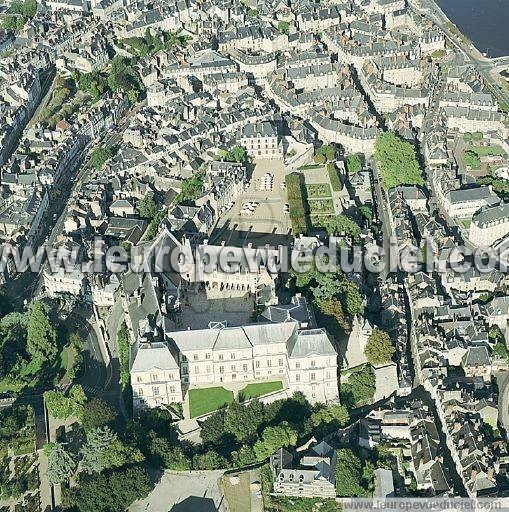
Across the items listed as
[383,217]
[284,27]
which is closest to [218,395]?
[383,217]

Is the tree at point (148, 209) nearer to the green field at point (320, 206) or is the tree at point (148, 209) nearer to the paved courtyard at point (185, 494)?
the green field at point (320, 206)

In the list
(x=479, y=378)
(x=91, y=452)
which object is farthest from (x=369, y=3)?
(x=91, y=452)

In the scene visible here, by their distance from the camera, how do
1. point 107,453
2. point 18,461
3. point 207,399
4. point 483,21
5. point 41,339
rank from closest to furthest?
point 107,453 → point 18,461 → point 207,399 → point 41,339 → point 483,21

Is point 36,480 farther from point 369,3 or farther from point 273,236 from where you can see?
point 369,3

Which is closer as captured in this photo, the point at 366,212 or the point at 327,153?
the point at 366,212

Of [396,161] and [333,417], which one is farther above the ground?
[396,161]

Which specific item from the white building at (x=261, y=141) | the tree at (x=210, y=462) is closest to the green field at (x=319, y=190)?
the white building at (x=261, y=141)

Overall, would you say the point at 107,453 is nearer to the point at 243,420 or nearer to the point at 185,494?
the point at 185,494
